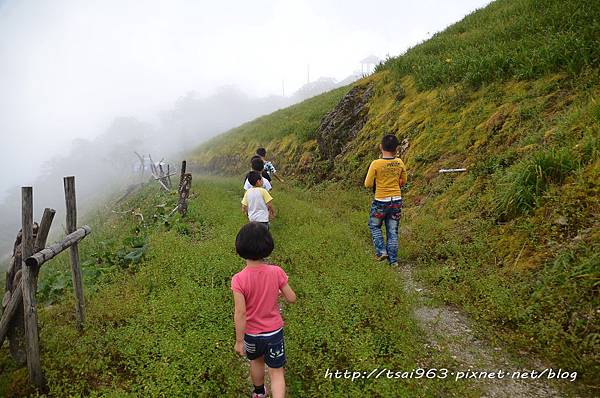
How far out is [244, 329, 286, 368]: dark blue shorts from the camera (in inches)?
127

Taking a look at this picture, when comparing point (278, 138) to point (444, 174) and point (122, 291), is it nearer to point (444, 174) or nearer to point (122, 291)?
point (444, 174)

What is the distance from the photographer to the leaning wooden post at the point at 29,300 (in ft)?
12.4

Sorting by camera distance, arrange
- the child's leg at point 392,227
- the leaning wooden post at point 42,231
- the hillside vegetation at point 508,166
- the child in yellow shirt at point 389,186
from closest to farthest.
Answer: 1. the leaning wooden post at point 42,231
2. the hillside vegetation at point 508,166
3. the child in yellow shirt at point 389,186
4. the child's leg at point 392,227

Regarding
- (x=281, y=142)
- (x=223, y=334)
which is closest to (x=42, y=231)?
(x=223, y=334)

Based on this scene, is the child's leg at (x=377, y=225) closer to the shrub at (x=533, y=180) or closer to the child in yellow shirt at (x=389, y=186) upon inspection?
the child in yellow shirt at (x=389, y=186)

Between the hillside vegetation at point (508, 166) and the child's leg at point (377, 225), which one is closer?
the hillside vegetation at point (508, 166)

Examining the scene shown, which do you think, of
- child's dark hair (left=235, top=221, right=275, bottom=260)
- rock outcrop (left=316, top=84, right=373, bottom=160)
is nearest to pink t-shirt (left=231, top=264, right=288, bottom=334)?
child's dark hair (left=235, top=221, right=275, bottom=260)

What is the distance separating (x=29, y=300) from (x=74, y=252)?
108 centimetres

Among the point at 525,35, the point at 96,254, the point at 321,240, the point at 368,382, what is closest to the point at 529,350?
the point at 368,382

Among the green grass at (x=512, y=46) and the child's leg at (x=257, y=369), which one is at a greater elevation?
the green grass at (x=512, y=46)

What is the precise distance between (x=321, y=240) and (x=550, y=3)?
1077cm

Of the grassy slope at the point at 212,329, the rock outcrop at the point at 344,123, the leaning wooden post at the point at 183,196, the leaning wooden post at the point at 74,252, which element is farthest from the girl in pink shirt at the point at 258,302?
the rock outcrop at the point at 344,123

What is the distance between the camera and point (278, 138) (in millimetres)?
23109

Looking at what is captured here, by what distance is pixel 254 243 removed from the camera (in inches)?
119
